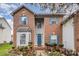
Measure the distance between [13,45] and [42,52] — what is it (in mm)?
404

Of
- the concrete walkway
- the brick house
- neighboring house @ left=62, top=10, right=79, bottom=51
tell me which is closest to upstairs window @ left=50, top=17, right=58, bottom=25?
the brick house

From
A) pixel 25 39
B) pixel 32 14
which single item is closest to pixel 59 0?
pixel 32 14

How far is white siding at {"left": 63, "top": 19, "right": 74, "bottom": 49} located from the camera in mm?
3844

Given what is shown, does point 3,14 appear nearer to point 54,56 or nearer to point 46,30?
point 46,30

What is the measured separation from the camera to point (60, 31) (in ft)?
12.7

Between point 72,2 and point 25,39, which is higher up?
point 72,2

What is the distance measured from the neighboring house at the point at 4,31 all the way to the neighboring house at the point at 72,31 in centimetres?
74

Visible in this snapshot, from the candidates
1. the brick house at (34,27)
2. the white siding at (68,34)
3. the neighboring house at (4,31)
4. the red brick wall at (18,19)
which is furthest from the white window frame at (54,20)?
the neighboring house at (4,31)

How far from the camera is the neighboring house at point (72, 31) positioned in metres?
3.84

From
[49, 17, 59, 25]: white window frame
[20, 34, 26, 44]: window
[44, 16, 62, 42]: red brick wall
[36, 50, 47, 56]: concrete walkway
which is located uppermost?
[49, 17, 59, 25]: white window frame

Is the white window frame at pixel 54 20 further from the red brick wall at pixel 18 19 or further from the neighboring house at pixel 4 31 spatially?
the neighboring house at pixel 4 31

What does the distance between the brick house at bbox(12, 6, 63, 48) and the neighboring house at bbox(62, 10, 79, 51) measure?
68 mm

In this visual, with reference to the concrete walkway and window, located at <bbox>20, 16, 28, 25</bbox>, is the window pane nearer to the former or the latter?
window, located at <bbox>20, 16, 28, 25</bbox>

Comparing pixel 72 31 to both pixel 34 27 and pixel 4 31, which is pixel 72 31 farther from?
pixel 4 31
